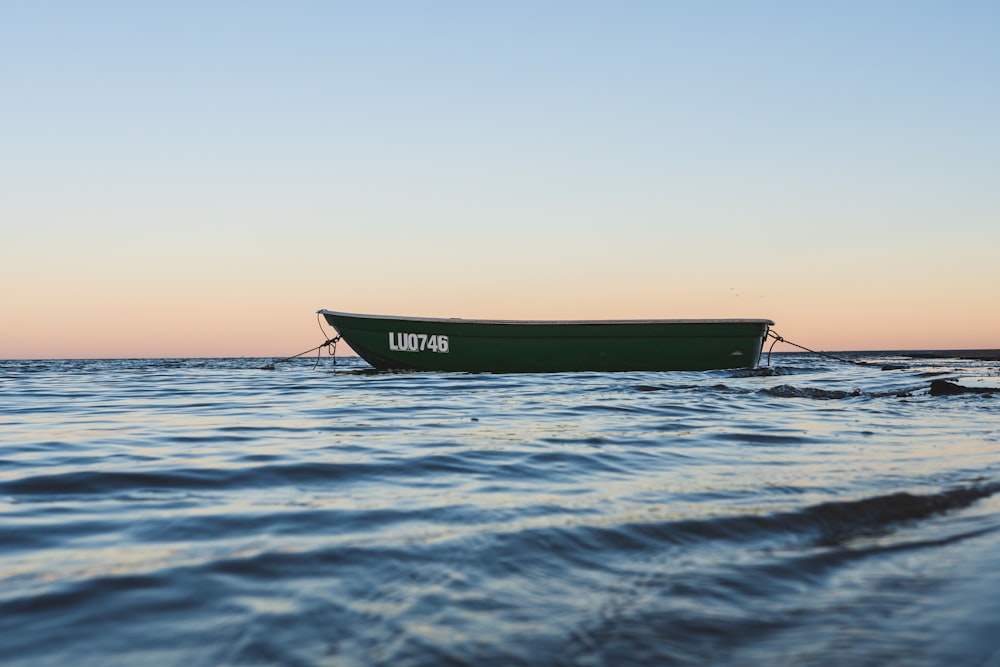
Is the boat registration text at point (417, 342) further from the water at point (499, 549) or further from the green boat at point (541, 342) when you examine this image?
the water at point (499, 549)

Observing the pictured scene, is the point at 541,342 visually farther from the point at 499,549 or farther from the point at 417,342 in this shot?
the point at 499,549

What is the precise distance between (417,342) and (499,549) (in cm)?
1340

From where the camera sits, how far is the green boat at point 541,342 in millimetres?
15500

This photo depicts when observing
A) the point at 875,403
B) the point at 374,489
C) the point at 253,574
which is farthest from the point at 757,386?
the point at 253,574

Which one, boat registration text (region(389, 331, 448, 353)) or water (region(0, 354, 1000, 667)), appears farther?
boat registration text (region(389, 331, 448, 353))

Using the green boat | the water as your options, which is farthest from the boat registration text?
the water

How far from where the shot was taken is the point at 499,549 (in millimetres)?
2504

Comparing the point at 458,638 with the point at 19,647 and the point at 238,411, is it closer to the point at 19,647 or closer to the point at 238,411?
the point at 19,647

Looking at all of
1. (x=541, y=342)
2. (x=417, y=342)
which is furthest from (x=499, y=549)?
(x=417, y=342)

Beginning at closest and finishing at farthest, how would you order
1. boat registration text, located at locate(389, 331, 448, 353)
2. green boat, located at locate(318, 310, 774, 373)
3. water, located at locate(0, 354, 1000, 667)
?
water, located at locate(0, 354, 1000, 667) < green boat, located at locate(318, 310, 774, 373) < boat registration text, located at locate(389, 331, 448, 353)

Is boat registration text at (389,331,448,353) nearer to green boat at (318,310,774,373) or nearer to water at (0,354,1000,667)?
green boat at (318,310,774,373)

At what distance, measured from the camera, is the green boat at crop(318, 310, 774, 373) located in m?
15.5

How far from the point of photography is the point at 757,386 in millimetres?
12008

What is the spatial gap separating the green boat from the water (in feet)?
32.1
